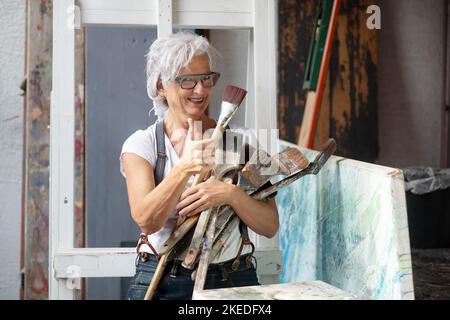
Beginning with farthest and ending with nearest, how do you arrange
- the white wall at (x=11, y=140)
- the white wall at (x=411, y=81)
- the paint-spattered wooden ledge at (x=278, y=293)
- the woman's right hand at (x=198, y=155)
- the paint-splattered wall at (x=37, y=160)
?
the white wall at (x=411, y=81)
the white wall at (x=11, y=140)
the paint-splattered wall at (x=37, y=160)
the woman's right hand at (x=198, y=155)
the paint-spattered wooden ledge at (x=278, y=293)

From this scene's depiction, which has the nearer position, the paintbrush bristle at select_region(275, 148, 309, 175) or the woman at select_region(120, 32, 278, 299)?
the woman at select_region(120, 32, 278, 299)

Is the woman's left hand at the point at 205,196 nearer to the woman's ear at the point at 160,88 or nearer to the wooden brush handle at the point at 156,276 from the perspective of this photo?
the wooden brush handle at the point at 156,276

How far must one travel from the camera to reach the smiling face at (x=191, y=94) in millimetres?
2705

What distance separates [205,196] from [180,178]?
0.10m

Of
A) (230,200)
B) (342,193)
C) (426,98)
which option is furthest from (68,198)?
(426,98)

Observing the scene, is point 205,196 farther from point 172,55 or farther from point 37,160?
point 37,160

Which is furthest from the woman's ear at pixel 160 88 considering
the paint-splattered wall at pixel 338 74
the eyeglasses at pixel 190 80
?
the paint-splattered wall at pixel 338 74

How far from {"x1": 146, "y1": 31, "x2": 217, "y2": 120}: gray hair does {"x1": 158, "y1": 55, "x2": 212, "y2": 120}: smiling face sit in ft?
0.07

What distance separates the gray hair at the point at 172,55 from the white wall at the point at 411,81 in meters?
3.14

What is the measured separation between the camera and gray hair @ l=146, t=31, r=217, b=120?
270 cm

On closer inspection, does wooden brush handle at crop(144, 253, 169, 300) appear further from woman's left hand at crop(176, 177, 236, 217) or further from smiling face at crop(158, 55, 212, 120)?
smiling face at crop(158, 55, 212, 120)

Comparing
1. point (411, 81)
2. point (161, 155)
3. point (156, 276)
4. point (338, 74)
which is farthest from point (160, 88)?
point (411, 81)

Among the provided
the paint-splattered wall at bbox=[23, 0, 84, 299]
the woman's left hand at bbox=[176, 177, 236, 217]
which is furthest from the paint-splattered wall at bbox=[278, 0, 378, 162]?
the woman's left hand at bbox=[176, 177, 236, 217]

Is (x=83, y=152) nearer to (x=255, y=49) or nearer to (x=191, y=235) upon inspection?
(x=255, y=49)
